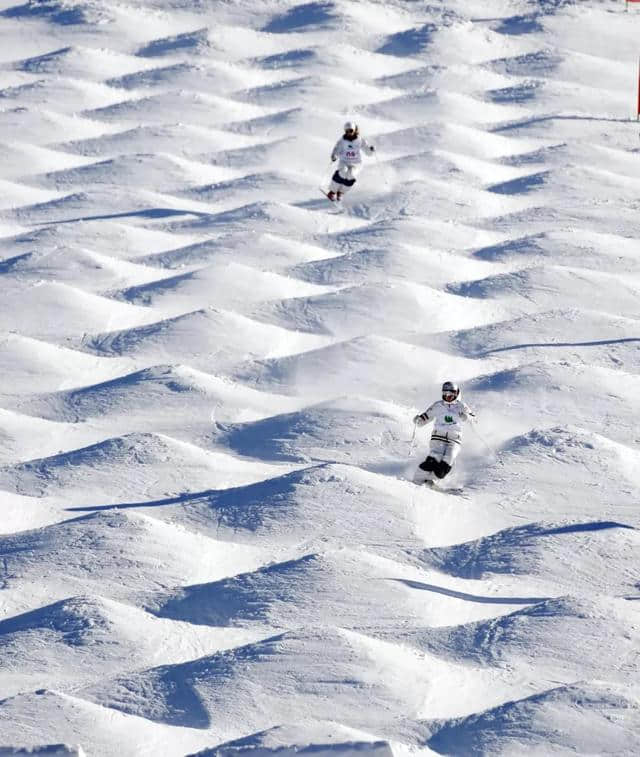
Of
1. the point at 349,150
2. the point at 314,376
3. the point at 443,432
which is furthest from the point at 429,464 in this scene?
the point at 349,150

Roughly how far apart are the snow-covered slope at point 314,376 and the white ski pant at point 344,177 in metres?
0.17

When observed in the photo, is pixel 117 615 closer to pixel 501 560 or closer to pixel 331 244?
pixel 501 560

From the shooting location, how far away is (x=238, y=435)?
27.7 ft

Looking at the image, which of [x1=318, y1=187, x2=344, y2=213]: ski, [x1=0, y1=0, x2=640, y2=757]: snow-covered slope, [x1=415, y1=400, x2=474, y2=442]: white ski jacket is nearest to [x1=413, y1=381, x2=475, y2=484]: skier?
[x1=415, y1=400, x2=474, y2=442]: white ski jacket

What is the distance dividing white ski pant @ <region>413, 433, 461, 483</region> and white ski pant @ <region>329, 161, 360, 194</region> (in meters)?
3.34

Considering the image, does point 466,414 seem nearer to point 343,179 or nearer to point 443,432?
point 443,432

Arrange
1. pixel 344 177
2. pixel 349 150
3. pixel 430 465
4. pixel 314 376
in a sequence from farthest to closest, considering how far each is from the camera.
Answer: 1. pixel 344 177
2. pixel 349 150
3. pixel 314 376
4. pixel 430 465

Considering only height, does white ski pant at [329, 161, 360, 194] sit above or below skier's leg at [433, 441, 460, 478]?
A: above

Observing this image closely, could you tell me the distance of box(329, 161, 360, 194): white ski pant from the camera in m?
10.8

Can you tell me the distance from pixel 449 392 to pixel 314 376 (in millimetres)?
1259

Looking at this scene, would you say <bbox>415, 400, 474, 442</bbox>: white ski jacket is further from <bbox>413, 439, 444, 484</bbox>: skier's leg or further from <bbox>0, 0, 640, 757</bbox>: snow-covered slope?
<bbox>0, 0, 640, 757</bbox>: snow-covered slope

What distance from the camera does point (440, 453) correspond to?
25.8ft

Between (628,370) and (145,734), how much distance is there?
12.5 ft

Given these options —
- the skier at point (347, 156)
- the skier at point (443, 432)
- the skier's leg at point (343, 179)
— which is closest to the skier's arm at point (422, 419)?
the skier at point (443, 432)
